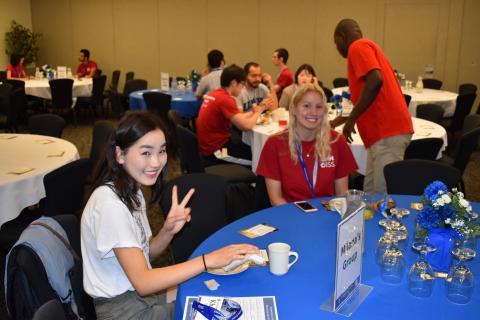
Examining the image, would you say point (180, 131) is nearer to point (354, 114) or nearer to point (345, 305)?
point (354, 114)

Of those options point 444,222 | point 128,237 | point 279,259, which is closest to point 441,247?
point 444,222

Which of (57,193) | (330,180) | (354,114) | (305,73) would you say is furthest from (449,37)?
(57,193)

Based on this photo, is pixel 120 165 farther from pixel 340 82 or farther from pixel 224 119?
pixel 340 82

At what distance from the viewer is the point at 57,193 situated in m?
3.02

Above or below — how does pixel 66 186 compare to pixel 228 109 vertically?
below

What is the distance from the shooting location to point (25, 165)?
Result: 3588 millimetres

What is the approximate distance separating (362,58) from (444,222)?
1.99 metres

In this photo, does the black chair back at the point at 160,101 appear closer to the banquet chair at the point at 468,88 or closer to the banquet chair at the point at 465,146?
the banquet chair at the point at 465,146

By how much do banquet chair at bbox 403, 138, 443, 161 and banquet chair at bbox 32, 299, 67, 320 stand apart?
3262 mm

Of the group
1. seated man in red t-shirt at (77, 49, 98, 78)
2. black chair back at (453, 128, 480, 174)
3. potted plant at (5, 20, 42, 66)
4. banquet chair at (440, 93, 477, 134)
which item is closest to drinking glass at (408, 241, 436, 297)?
black chair back at (453, 128, 480, 174)

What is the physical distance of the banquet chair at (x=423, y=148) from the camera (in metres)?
3.97

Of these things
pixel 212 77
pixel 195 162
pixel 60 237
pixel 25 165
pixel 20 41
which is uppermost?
pixel 20 41

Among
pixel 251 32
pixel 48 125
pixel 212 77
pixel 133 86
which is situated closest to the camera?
pixel 48 125

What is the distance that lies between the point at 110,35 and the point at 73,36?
102cm
